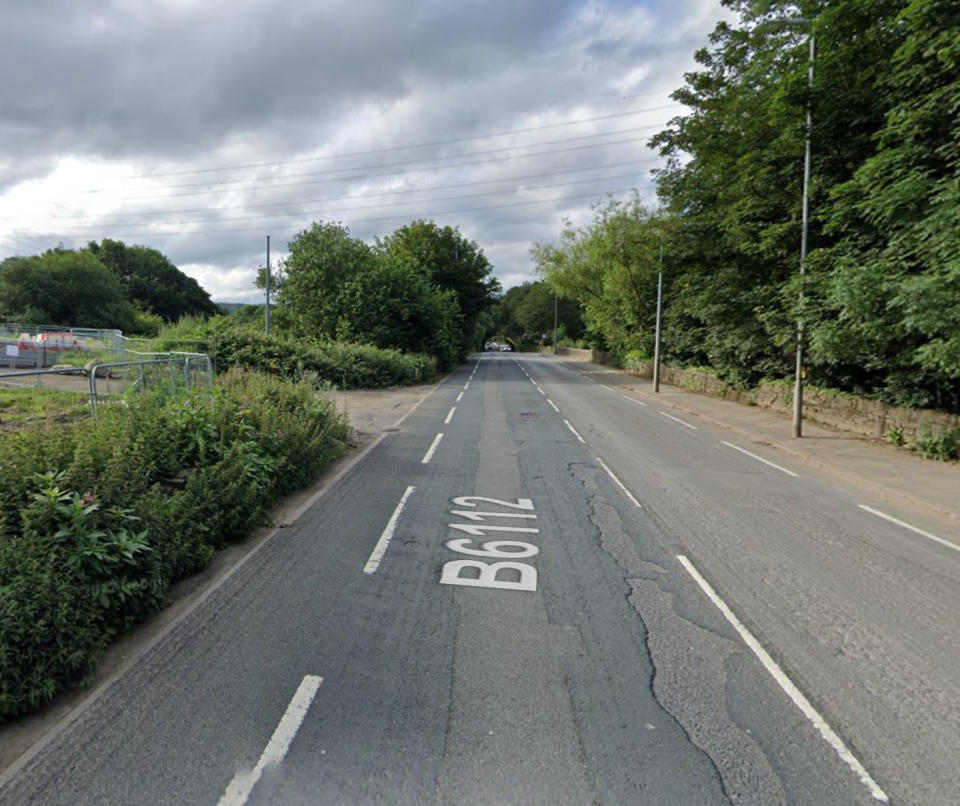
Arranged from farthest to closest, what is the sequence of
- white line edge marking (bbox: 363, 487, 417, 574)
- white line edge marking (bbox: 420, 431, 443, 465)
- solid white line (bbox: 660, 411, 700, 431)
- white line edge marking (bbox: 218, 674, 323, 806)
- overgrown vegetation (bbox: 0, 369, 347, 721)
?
1. solid white line (bbox: 660, 411, 700, 431)
2. white line edge marking (bbox: 420, 431, 443, 465)
3. white line edge marking (bbox: 363, 487, 417, 574)
4. overgrown vegetation (bbox: 0, 369, 347, 721)
5. white line edge marking (bbox: 218, 674, 323, 806)

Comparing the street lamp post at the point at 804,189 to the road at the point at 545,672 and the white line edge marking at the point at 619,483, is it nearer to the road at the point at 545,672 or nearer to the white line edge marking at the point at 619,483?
the white line edge marking at the point at 619,483

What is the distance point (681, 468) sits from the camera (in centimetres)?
1021

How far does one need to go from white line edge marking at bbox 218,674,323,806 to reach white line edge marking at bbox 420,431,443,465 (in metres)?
6.86

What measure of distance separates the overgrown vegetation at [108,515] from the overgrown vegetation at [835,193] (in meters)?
9.95

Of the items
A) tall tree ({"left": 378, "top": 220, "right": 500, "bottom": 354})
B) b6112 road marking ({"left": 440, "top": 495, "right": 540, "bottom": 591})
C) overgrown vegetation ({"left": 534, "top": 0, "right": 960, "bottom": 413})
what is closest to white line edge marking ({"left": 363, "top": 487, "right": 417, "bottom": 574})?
b6112 road marking ({"left": 440, "top": 495, "right": 540, "bottom": 591})

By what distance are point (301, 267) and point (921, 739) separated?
32950 mm

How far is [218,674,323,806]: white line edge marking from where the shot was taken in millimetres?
2658

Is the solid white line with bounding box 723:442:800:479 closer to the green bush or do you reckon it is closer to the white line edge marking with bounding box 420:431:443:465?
the green bush

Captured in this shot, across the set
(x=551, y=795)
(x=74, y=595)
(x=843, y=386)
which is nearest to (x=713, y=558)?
(x=551, y=795)

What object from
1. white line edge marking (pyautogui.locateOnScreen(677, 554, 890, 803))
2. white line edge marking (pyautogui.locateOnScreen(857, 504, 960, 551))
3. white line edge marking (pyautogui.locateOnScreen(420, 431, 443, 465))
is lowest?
white line edge marking (pyautogui.locateOnScreen(677, 554, 890, 803))

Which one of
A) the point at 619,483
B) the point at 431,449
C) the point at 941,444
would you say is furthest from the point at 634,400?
the point at 619,483

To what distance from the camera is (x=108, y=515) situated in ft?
14.0

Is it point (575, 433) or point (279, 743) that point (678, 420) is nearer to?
point (575, 433)

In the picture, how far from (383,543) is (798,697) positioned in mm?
3973
